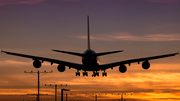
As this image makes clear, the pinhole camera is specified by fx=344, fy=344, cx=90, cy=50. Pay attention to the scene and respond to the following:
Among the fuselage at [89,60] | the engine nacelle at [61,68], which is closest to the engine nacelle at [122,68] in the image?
the fuselage at [89,60]

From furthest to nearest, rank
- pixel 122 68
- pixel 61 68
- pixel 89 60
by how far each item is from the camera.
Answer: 1. pixel 122 68
2. pixel 61 68
3. pixel 89 60

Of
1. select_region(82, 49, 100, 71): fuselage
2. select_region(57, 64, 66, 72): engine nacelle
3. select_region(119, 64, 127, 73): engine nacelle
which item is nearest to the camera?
select_region(82, 49, 100, 71): fuselage

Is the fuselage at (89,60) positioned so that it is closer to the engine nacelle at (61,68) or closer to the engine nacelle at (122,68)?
the engine nacelle at (61,68)

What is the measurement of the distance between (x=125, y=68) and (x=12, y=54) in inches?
991

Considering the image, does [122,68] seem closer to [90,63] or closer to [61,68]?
[90,63]

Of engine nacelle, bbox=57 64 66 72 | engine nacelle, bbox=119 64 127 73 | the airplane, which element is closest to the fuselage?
the airplane

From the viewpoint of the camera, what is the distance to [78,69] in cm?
7638

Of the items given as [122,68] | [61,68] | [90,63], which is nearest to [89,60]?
[90,63]

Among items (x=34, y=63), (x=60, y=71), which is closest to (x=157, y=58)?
(x=60, y=71)

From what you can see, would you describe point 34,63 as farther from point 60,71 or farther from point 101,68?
point 101,68

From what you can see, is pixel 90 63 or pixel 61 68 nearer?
pixel 90 63

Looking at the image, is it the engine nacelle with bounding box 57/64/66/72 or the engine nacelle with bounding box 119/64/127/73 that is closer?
the engine nacelle with bounding box 57/64/66/72

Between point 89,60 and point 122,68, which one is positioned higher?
point 89,60

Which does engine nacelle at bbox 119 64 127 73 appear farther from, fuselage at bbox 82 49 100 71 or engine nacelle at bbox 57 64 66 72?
engine nacelle at bbox 57 64 66 72
